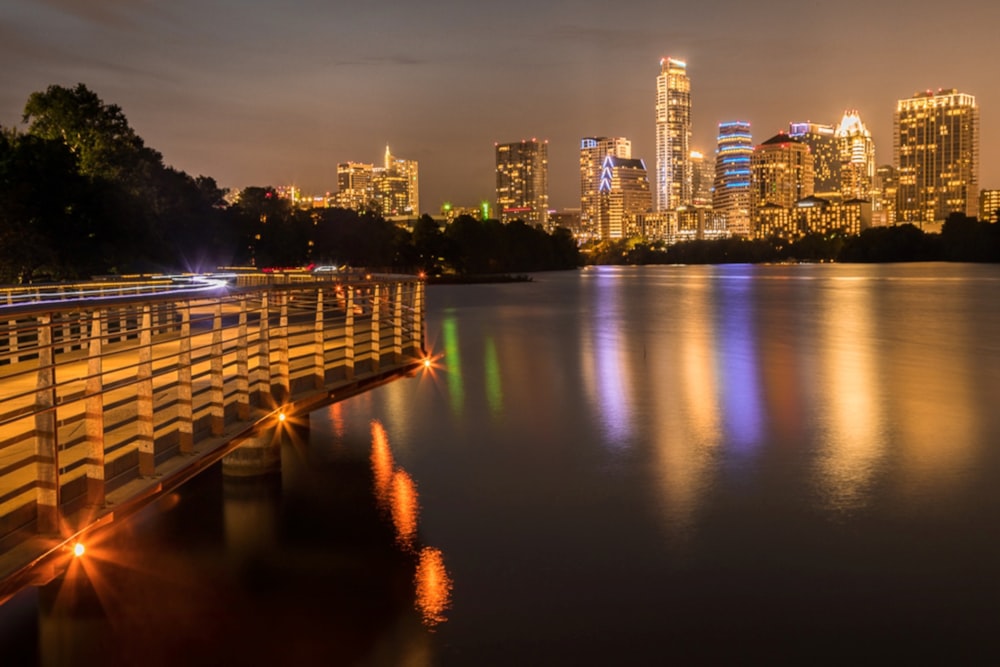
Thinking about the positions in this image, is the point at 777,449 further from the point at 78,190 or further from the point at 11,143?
the point at 11,143

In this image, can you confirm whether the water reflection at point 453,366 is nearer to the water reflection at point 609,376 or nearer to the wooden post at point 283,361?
the water reflection at point 609,376

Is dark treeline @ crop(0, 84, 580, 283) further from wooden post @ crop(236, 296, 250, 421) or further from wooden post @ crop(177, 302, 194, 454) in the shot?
wooden post @ crop(177, 302, 194, 454)

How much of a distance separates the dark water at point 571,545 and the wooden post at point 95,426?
1.64 meters

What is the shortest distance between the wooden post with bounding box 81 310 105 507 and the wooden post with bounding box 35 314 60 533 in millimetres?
465

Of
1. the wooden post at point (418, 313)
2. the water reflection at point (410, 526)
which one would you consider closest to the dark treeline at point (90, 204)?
the wooden post at point (418, 313)

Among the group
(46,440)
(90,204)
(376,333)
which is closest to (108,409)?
(46,440)

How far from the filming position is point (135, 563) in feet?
30.1

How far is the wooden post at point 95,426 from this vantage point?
6.05m

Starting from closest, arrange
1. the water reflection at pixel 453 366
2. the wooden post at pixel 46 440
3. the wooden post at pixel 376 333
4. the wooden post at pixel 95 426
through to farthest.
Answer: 1. the wooden post at pixel 46 440
2. the wooden post at pixel 95 426
3. the wooden post at pixel 376 333
4. the water reflection at pixel 453 366

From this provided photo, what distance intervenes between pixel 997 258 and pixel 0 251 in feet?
553

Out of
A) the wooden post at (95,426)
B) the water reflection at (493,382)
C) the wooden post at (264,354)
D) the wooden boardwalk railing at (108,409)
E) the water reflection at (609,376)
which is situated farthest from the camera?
the water reflection at (493,382)

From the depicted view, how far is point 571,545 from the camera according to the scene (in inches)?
389

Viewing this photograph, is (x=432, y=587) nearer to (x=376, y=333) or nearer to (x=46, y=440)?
(x=46, y=440)

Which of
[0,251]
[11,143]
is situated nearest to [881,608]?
[0,251]
